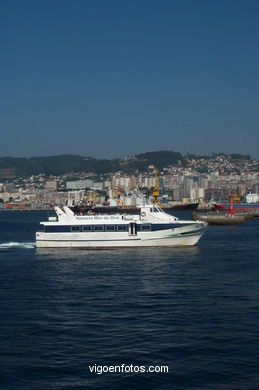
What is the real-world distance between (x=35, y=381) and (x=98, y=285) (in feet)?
36.2

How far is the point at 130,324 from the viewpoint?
1691 cm

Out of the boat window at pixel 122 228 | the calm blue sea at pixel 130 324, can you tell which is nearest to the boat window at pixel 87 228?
the boat window at pixel 122 228

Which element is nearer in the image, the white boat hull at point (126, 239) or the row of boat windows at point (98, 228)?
the white boat hull at point (126, 239)

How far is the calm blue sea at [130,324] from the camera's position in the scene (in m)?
12.7

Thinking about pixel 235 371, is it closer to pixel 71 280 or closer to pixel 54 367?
pixel 54 367

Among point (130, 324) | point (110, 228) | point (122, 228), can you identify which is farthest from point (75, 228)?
point (130, 324)

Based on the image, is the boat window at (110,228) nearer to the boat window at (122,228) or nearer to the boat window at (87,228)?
the boat window at (122,228)

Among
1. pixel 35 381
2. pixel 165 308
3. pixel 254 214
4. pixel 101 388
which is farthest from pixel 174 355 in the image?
pixel 254 214

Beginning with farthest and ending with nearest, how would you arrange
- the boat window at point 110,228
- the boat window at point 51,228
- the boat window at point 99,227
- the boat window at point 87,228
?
the boat window at point 51,228 < the boat window at point 87,228 < the boat window at point 99,227 < the boat window at point 110,228

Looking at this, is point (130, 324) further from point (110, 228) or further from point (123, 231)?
point (110, 228)

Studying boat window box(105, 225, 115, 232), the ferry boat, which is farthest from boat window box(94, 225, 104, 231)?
boat window box(105, 225, 115, 232)

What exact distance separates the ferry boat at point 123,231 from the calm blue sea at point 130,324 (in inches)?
246

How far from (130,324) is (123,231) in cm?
1994

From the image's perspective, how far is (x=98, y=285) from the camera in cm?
2350
